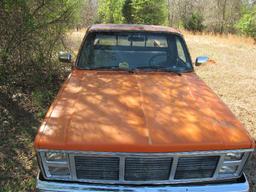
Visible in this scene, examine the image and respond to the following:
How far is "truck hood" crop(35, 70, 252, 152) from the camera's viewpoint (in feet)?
8.39

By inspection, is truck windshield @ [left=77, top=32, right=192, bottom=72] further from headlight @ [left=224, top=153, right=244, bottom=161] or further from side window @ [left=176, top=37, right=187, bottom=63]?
headlight @ [left=224, top=153, right=244, bottom=161]

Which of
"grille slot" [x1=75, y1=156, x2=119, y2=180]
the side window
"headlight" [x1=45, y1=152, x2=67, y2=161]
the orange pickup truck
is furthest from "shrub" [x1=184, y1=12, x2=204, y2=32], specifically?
"headlight" [x1=45, y1=152, x2=67, y2=161]

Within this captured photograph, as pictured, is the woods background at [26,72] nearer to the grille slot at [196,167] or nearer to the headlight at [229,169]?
the grille slot at [196,167]

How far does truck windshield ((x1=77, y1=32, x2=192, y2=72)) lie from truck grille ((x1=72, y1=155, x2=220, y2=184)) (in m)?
1.78

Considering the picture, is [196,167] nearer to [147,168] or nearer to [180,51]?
[147,168]

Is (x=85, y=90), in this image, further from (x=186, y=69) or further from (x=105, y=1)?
(x=105, y=1)

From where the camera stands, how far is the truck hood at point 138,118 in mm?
2557

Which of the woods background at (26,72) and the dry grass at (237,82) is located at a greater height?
the woods background at (26,72)

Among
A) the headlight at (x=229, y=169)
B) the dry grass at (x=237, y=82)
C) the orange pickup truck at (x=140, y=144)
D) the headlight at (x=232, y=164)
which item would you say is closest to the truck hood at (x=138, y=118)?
the orange pickup truck at (x=140, y=144)

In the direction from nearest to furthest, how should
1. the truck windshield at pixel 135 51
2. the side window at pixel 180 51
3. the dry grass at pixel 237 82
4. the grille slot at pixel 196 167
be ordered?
1. the grille slot at pixel 196 167
2. the truck windshield at pixel 135 51
3. the side window at pixel 180 51
4. the dry grass at pixel 237 82

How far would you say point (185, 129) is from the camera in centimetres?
276

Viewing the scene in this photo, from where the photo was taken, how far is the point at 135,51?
4418 mm

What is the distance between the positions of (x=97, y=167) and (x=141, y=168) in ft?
1.20

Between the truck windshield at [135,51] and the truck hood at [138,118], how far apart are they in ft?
1.40
